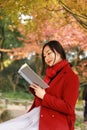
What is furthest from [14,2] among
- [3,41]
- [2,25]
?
[3,41]

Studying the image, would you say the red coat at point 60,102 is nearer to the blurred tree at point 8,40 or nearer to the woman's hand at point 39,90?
the woman's hand at point 39,90

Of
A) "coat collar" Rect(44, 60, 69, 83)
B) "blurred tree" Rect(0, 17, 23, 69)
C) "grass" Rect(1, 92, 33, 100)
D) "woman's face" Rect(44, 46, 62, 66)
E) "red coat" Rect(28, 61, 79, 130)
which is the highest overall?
"woman's face" Rect(44, 46, 62, 66)

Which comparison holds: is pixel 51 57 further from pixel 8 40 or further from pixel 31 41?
pixel 8 40

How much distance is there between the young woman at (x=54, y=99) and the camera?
9.18ft

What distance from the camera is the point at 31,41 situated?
17250 millimetres

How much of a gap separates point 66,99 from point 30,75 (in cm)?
30

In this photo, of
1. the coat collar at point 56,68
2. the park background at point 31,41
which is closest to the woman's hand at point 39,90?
the coat collar at point 56,68

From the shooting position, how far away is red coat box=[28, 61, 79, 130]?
9.14ft

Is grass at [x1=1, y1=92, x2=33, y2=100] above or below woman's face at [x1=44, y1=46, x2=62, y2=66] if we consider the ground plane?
below

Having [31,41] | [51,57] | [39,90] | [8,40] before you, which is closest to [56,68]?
[51,57]

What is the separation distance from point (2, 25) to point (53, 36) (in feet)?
7.99

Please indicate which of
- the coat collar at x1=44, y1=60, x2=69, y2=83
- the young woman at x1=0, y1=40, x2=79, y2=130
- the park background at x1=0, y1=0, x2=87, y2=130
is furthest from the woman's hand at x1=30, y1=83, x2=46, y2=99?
the park background at x1=0, y1=0, x2=87, y2=130

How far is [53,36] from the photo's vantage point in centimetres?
1630

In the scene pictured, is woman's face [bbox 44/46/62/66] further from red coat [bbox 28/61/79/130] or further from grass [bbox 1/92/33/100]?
grass [bbox 1/92/33/100]
